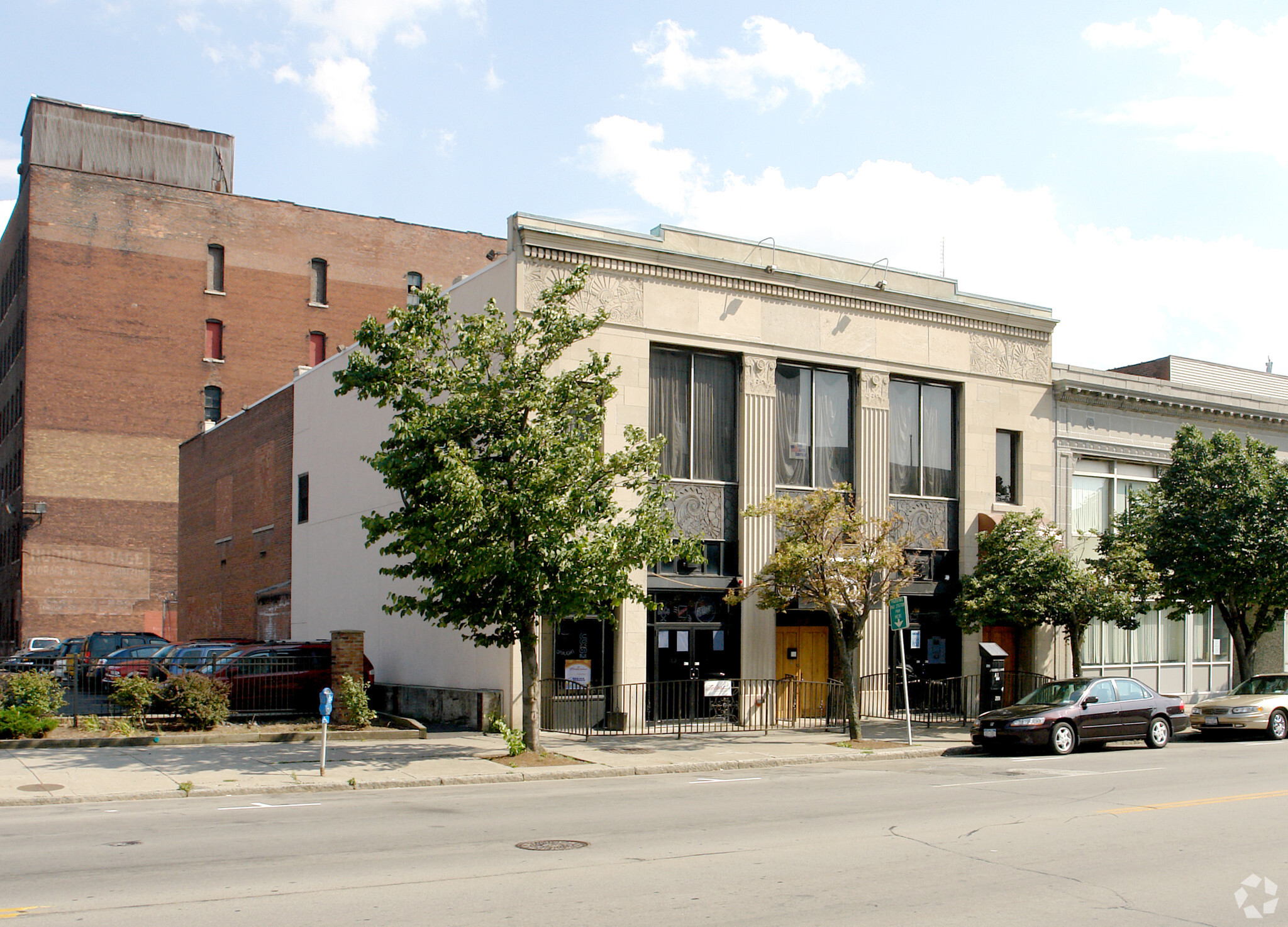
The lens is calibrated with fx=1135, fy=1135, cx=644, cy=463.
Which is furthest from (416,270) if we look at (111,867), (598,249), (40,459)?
(111,867)

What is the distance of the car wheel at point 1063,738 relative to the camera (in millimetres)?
20922

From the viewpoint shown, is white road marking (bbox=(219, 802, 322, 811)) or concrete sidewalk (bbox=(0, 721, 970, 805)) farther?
concrete sidewalk (bbox=(0, 721, 970, 805))

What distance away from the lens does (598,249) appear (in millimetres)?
23547

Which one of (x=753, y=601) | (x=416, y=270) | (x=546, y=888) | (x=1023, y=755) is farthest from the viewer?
(x=416, y=270)

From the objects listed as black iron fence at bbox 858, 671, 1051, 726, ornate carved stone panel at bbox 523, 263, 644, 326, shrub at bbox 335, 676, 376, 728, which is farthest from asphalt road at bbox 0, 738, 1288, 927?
ornate carved stone panel at bbox 523, 263, 644, 326

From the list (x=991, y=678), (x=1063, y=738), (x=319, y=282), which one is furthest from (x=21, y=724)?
(x=319, y=282)

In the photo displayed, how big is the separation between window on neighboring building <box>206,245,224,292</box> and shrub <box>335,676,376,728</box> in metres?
40.2

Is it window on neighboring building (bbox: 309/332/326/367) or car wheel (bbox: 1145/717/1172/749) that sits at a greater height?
window on neighboring building (bbox: 309/332/326/367)

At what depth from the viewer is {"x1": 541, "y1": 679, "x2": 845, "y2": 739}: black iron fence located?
22.7 meters

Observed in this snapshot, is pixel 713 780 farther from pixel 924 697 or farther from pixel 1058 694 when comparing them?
pixel 924 697

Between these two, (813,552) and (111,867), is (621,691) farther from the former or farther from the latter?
(111,867)

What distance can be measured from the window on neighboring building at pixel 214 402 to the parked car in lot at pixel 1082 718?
146ft

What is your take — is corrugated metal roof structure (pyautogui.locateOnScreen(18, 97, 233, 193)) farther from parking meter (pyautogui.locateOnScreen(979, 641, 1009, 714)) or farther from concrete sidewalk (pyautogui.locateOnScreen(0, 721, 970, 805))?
parking meter (pyautogui.locateOnScreen(979, 641, 1009, 714))

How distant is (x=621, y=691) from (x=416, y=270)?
44.7m
